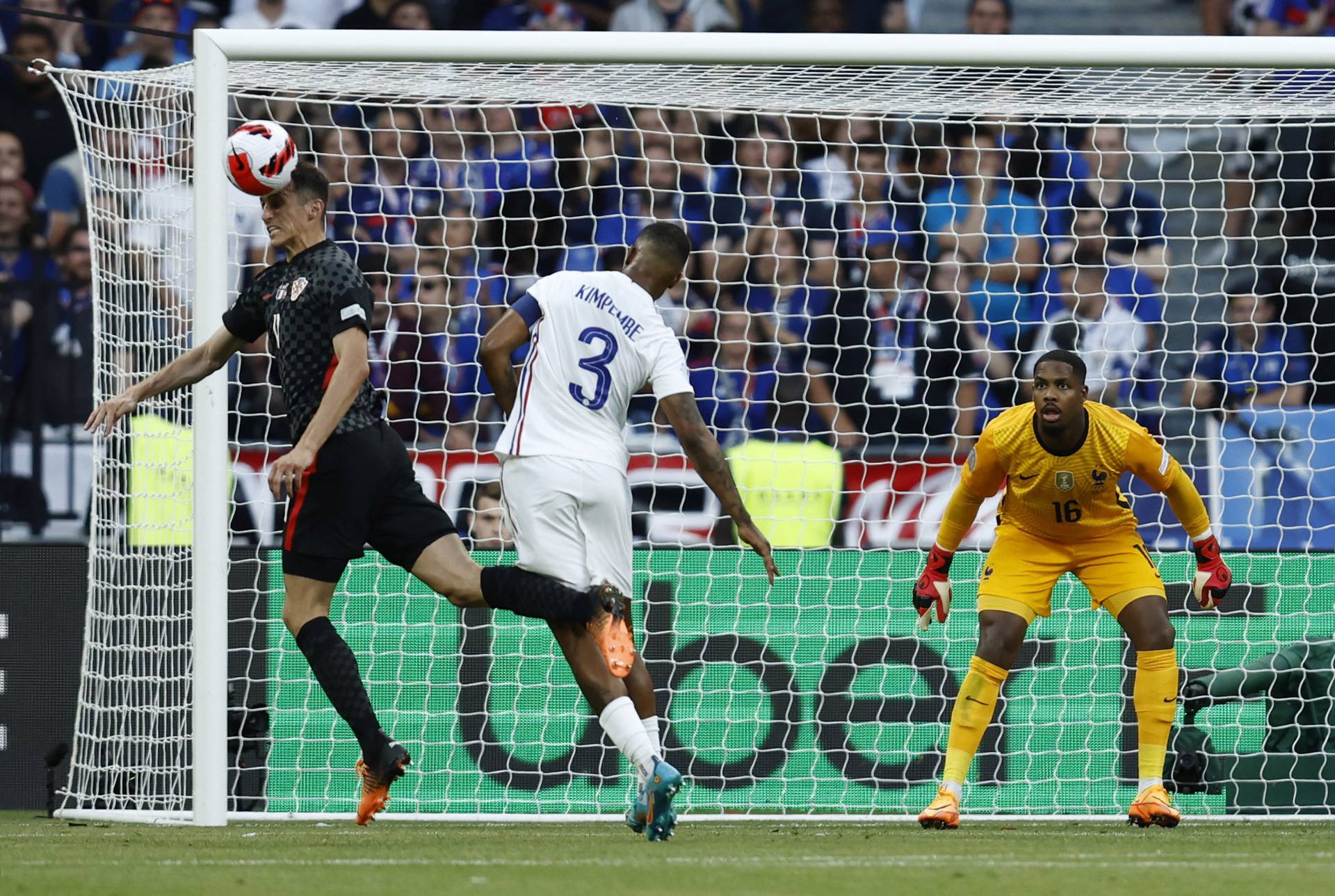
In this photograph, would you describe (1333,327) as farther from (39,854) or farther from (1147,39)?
(39,854)

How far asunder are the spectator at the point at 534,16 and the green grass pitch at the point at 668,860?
23.6 ft

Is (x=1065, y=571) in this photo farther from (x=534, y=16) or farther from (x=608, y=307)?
(x=534, y=16)

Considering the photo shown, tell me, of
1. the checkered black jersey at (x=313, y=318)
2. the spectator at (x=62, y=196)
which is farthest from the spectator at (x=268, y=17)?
the checkered black jersey at (x=313, y=318)

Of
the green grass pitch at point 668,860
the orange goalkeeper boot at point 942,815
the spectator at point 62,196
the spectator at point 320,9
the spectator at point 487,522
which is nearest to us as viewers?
the green grass pitch at point 668,860

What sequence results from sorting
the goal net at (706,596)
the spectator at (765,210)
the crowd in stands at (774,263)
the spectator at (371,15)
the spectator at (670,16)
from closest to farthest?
the goal net at (706,596), the crowd in stands at (774,263), the spectator at (765,210), the spectator at (371,15), the spectator at (670,16)

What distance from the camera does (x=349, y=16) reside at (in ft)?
39.8

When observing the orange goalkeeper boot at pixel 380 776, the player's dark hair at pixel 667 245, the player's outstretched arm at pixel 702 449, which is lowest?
the orange goalkeeper boot at pixel 380 776

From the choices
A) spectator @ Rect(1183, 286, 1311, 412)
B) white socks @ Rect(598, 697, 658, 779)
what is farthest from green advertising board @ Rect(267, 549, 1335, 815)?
spectator @ Rect(1183, 286, 1311, 412)

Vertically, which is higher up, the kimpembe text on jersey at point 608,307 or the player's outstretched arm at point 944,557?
the kimpembe text on jersey at point 608,307

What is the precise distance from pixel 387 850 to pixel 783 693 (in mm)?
2588

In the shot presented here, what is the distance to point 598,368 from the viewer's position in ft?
18.3

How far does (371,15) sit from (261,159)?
22.6 ft

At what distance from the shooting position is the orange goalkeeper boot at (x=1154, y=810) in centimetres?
602

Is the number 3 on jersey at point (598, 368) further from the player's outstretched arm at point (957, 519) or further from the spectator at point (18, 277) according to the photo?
the spectator at point (18, 277)
